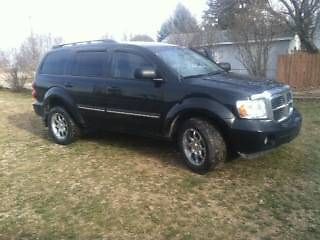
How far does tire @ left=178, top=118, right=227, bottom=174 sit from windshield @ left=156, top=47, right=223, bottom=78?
2.65 ft

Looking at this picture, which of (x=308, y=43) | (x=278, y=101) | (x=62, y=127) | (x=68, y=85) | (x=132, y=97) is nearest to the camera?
(x=278, y=101)

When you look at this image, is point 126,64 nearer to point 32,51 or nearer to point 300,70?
point 300,70

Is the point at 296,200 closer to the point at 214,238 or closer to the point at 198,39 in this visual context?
the point at 214,238

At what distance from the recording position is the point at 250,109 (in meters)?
5.27

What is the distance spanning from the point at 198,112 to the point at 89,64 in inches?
94.0

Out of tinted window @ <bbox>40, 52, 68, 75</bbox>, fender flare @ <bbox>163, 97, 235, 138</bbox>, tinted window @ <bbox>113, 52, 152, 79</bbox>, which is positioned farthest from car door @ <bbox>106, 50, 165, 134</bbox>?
tinted window @ <bbox>40, 52, 68, 75</bbox>

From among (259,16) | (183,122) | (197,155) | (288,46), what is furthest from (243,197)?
(288,46)

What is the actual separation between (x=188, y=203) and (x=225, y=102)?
1401 millimetres

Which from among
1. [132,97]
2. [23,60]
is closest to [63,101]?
[132,97]

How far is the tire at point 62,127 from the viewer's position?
750cm

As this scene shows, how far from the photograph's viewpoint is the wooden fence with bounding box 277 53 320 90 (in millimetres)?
18609

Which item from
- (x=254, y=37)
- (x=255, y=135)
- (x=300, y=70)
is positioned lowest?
(x=300, y=70)

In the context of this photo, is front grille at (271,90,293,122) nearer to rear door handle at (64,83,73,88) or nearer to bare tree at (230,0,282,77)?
rear door handle at (64,83,73,88)

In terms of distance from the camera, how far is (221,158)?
217 inches
